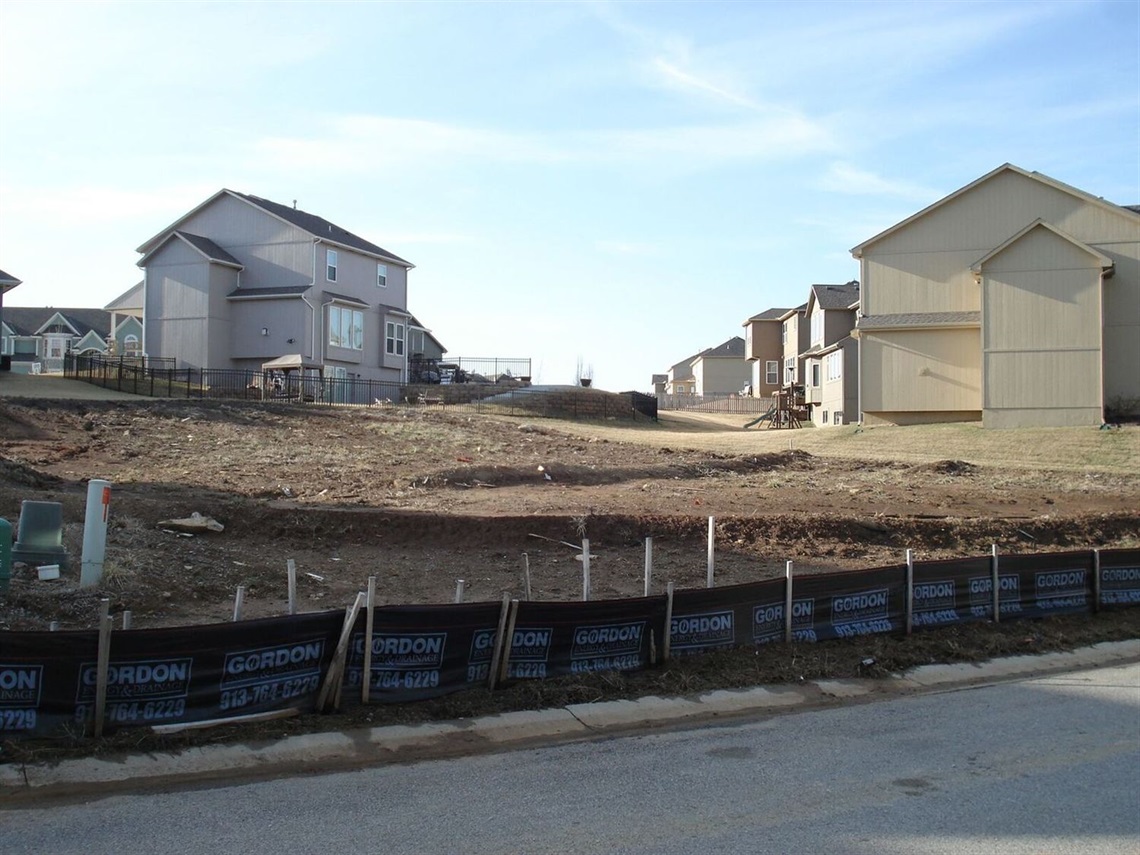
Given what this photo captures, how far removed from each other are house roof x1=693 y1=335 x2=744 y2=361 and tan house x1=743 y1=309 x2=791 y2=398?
1548 centimetres

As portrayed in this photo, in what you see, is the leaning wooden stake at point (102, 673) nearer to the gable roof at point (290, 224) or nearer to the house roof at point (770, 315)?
the gable roof at point (290, 224)

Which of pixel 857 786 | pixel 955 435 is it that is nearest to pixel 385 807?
pixel 857 786

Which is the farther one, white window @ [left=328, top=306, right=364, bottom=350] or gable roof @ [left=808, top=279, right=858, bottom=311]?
gable roof @ [left=808, top=279, right=858, bottom=311]

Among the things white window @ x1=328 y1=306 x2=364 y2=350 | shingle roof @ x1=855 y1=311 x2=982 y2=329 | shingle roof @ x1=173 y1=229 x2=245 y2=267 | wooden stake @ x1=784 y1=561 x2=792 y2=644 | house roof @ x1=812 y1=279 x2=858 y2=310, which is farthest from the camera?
house roof @ x1=812 y1=279 x2=858 y2=310

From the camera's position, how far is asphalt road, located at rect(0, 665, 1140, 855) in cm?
636

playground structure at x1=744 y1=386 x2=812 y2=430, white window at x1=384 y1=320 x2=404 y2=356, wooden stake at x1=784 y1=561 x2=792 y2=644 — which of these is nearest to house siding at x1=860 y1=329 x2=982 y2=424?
playground structure at x1=744 y1=386 x2=812 y2=430

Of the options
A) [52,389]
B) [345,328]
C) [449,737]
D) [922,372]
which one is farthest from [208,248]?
[449,737]

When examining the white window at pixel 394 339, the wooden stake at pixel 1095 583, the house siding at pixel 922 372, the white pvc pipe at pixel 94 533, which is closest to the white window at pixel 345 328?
the white window at pixel 394 339

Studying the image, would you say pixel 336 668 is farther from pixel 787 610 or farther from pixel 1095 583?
pixel 1095 583

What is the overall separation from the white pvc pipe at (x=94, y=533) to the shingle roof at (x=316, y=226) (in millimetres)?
39189

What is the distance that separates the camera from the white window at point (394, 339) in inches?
2125

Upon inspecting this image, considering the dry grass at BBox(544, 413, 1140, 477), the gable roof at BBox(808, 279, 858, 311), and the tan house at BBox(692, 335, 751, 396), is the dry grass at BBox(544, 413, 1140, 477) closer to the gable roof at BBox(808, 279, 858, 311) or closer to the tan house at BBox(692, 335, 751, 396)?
the gable roof at BBox(808, 279, 858, 311)

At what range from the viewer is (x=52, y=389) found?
38.2m

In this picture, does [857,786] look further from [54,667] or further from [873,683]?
[54,667]
